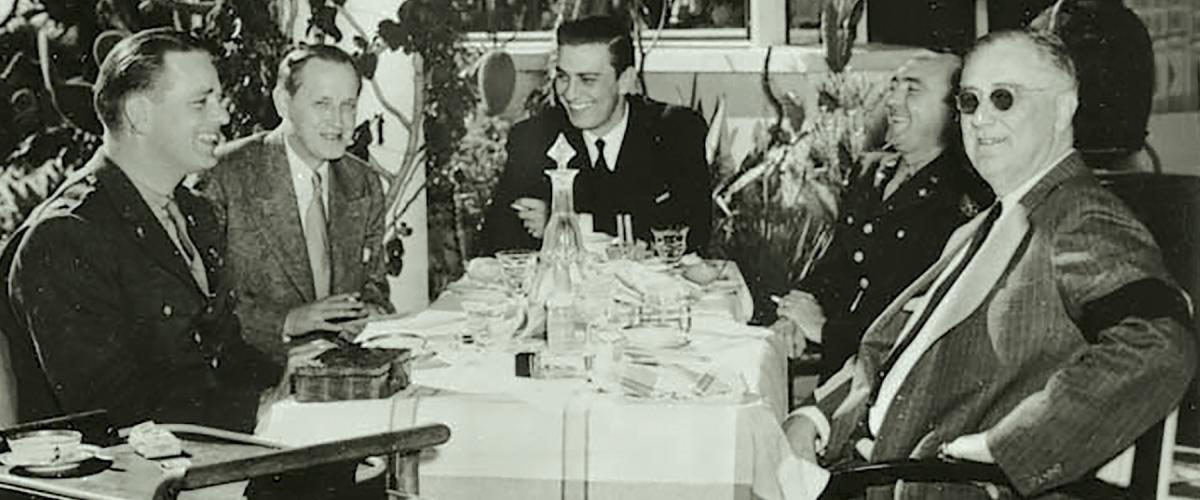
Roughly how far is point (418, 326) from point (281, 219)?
0.51 metres

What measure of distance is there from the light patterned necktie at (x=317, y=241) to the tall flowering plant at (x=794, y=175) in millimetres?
987

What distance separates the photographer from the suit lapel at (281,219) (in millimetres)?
3861

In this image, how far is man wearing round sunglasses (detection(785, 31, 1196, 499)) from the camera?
3000mm

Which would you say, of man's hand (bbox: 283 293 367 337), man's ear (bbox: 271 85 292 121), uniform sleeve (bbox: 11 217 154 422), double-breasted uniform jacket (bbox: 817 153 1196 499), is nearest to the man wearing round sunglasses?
double-breasted uniform jacket (bbox: 817 153 1196 499)

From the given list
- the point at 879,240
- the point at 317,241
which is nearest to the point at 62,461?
the point at 317,241

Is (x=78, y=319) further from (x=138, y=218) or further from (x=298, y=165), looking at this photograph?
(x=298, y=165)

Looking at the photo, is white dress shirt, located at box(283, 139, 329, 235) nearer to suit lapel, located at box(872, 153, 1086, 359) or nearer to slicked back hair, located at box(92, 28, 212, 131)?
slicked back hair, located at box(92, 28, 212, 131)

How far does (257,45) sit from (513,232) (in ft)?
2.57

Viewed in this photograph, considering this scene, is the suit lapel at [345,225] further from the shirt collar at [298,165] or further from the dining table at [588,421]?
the dining table at [588,421]

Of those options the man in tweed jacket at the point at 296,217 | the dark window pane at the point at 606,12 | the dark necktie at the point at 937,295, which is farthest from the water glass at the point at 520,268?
the dark necktie at the point at 937,295

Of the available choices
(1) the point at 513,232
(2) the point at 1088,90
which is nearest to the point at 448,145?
(1) the point at 513,232

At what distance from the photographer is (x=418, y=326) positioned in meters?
3.60

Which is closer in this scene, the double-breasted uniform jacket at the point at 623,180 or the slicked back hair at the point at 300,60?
the double-breasted uniform jacket at the point at 623,180

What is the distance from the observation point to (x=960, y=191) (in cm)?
318
